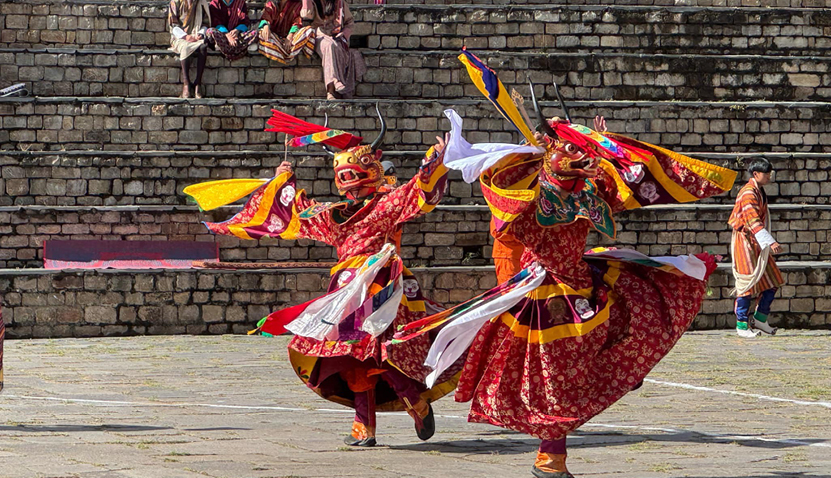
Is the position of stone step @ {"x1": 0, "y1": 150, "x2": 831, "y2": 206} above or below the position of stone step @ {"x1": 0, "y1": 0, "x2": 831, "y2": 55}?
below

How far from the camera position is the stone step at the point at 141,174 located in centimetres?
1470

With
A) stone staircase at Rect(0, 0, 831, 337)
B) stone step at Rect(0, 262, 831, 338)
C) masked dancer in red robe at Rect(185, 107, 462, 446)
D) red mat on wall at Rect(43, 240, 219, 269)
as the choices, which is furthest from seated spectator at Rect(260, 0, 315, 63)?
masked dancer in red robe at Rect(185, 107, 462, 446)

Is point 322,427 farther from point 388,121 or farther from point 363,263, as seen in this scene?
point 388,121

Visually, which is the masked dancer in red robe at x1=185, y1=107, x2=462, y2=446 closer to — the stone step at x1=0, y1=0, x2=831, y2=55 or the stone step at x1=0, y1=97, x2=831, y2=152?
the stone step at x1=0, y1=97, x2=831, y2=152

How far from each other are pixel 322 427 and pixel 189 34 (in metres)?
9.40

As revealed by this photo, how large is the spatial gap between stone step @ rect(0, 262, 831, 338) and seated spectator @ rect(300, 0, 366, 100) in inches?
122

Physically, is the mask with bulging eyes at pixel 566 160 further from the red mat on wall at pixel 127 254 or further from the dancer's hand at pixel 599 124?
the red mat on wall at pixel 127 254

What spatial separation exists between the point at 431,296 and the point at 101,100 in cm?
477

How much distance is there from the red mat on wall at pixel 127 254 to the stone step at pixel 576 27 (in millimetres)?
3940

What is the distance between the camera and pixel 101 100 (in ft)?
50.8

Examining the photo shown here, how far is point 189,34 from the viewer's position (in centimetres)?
1593

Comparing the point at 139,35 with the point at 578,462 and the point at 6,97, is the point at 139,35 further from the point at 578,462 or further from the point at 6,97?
the point at 578,462

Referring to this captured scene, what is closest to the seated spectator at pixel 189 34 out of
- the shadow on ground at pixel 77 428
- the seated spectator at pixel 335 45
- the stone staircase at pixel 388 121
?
the stone staircase at pixel 388 121

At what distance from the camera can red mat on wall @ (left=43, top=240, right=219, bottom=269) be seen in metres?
13.9
